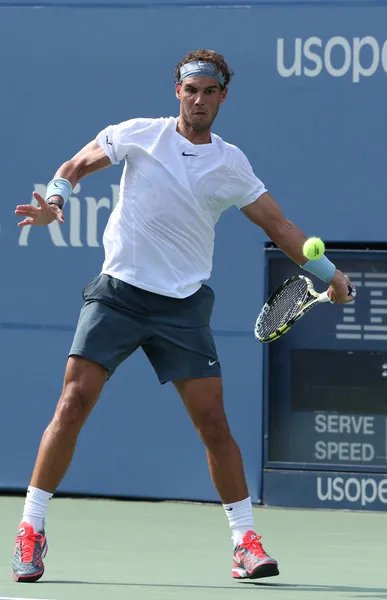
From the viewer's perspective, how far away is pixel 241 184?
5.39 meters

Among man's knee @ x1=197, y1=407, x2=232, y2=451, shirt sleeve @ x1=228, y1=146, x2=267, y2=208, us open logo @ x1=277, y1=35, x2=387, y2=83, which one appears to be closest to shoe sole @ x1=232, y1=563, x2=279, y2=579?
man's knee @ x1=197, y1=407, x2=232, y2=451

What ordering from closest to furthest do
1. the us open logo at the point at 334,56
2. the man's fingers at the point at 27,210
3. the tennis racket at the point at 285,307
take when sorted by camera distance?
the man's fingers at the point at 27,210, the tennis racket at the point at 285,307, the us open logo at the point at 334,56

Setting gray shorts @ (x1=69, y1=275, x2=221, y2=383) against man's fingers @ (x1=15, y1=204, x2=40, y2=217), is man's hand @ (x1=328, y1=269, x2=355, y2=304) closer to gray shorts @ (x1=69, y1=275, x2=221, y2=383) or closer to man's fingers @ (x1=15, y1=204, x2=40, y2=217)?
gray shorts @ (x1=69, y1=275, x2=221, y2=383)

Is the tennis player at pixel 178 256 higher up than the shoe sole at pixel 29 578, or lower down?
higher up

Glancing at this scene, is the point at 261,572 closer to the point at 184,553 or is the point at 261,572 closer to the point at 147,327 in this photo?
the point at 184,553

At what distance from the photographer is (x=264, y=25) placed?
7027 millimetres

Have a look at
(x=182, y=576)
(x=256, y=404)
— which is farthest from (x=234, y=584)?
(x=256, y=404)

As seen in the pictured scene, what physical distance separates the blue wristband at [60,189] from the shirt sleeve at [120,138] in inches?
8.0

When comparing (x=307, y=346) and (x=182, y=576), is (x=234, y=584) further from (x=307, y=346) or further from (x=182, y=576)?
(x=307, y=346)

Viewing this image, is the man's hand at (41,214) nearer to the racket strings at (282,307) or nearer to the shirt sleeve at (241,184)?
the shirt sleeve at (241,184)

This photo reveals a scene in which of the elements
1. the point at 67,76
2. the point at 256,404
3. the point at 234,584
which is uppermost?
the point at 67,76

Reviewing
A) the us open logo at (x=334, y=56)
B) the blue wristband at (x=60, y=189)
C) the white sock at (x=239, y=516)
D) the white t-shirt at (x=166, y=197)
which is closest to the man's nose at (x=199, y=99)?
the white t-shirt at (x=166, y=197)

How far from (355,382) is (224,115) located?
4.65ft

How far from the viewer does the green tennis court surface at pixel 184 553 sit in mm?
5090
